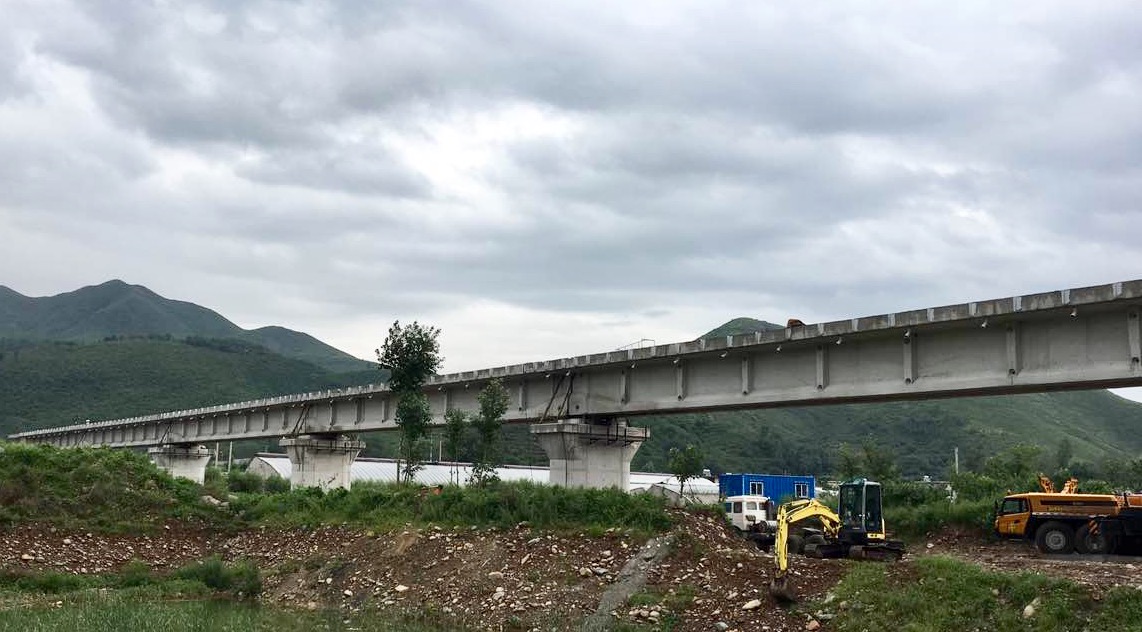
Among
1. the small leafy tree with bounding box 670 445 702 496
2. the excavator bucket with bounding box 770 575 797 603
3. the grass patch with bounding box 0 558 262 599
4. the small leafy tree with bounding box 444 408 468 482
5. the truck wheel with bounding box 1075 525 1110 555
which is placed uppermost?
the small leafy tree with bounding box 444 408 468 482

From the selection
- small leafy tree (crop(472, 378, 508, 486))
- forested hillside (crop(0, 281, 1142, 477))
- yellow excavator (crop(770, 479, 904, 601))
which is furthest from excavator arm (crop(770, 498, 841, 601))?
forested hillside (crop(0, 281, 1142, 477))

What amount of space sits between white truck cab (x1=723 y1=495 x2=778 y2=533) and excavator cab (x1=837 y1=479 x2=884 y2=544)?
5658mm

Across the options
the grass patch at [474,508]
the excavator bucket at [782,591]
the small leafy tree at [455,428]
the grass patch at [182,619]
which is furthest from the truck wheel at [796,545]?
the small leafy tree at [455,428]

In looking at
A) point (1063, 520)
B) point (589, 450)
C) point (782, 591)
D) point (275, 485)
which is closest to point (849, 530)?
point (1063, 520)

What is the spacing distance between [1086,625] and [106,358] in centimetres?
20964

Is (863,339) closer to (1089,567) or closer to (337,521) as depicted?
(1089,567)

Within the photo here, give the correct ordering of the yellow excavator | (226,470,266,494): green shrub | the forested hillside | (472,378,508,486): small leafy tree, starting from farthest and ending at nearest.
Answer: the forested hillside < (226,470,266,494): green shrub < (472,378,508,486): small leafy tree < the yellow excavator

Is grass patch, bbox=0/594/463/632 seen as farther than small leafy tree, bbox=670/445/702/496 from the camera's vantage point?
No

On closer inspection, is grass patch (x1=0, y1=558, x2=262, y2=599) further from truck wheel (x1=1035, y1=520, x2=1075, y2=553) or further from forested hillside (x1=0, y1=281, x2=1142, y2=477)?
forested hillside (x1=0, y1=281, x2=1142, y2=477)

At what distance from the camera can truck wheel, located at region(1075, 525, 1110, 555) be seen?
1192 inches

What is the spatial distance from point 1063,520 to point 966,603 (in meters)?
12.5

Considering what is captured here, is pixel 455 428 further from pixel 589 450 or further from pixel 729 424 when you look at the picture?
pixel 729 424

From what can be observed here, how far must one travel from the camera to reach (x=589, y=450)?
133 ft

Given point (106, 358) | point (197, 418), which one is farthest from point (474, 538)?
point (106, 358)
